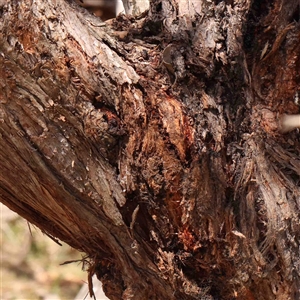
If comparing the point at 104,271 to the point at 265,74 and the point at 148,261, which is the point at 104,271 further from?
the point at 265,74

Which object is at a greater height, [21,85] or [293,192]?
[21,85]

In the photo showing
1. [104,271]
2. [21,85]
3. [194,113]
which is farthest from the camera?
[104,271]

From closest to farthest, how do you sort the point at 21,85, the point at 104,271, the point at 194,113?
the point at 21,85 → the point at 194,113 → the point at 104,271

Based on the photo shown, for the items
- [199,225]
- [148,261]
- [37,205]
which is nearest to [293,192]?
[199,225]

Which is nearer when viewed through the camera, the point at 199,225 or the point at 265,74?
the point at 199,225

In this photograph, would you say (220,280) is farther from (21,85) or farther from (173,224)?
(21,85)

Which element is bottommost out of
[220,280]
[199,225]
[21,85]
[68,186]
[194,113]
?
[220,280]
